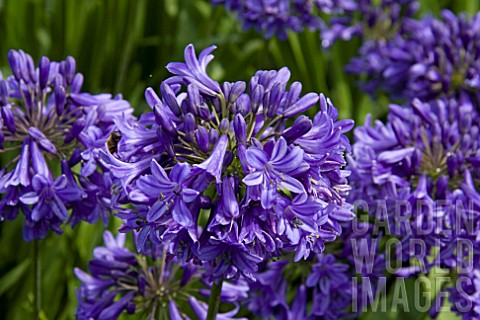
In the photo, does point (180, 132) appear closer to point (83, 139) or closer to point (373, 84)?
point (83, 139)

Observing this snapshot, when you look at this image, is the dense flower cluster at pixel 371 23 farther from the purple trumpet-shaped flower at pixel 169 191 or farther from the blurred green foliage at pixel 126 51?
the purple trumpet-shaped flower at pixel 169 191

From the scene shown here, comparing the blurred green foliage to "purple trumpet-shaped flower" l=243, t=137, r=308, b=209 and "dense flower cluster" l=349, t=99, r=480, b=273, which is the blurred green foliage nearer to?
"dense flower cluster" l=349, t=99, r=480, b=273

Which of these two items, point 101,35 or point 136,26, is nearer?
point 101,35

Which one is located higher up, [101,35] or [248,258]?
[101,35]

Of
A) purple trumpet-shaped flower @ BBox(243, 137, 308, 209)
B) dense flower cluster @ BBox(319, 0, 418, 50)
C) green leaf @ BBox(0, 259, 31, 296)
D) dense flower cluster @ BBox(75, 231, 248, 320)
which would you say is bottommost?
dense flower cluster @ BBox(75, 231, 248, 320)

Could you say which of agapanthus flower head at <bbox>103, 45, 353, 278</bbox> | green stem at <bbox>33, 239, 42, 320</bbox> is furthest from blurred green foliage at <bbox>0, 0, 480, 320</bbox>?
agapanthus flower head at <bbox>103, 45, 353, 278</bbox>

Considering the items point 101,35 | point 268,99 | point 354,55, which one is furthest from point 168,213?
point 354,55

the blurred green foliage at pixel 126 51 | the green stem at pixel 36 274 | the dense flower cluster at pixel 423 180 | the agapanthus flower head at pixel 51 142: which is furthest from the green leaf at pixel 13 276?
the dense flower cluster at pixel 423 180
